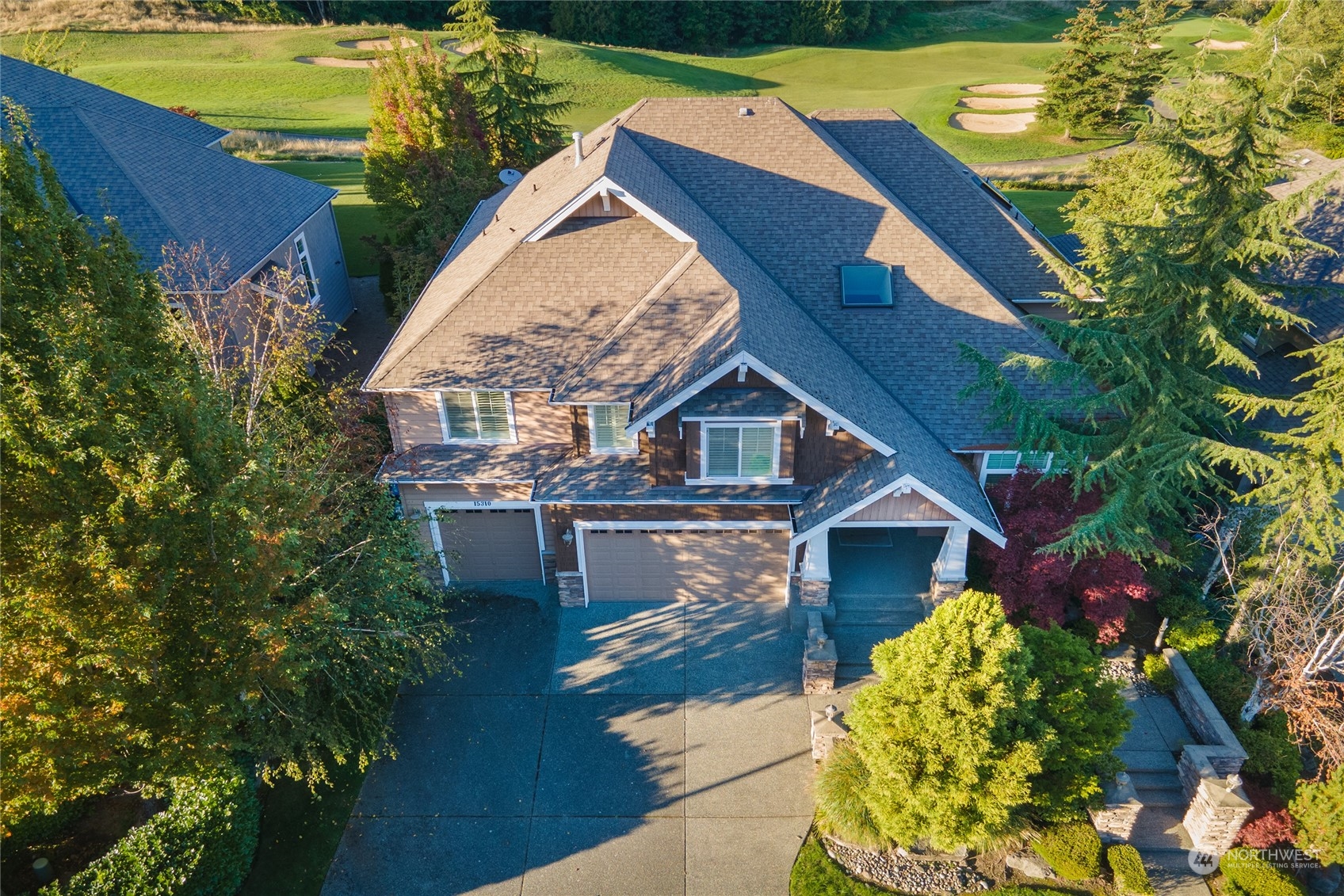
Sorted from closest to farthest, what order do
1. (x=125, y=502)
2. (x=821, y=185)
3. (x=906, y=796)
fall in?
1. (x=125, y=502)
2. (x=906, y=796)
3. (x=821, y=185)

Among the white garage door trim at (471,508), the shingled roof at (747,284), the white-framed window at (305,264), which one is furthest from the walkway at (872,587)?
the white-framed window at (305,264)

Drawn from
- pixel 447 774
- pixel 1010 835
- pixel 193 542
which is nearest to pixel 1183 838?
pixel 1010 835

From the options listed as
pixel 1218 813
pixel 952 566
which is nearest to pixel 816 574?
pixel 952 566

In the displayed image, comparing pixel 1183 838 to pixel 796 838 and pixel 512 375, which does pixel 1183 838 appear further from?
pixel 512 375

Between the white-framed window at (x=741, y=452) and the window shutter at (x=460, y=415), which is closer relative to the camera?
the white-framed window at (x=741, y=452)

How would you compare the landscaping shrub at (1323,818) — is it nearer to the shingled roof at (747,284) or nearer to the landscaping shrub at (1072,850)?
the landscaping shrub at (1072,850)

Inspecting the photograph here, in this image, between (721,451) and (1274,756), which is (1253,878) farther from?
(721,451)

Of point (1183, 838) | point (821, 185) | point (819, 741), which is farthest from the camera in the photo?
point (821, 185)
